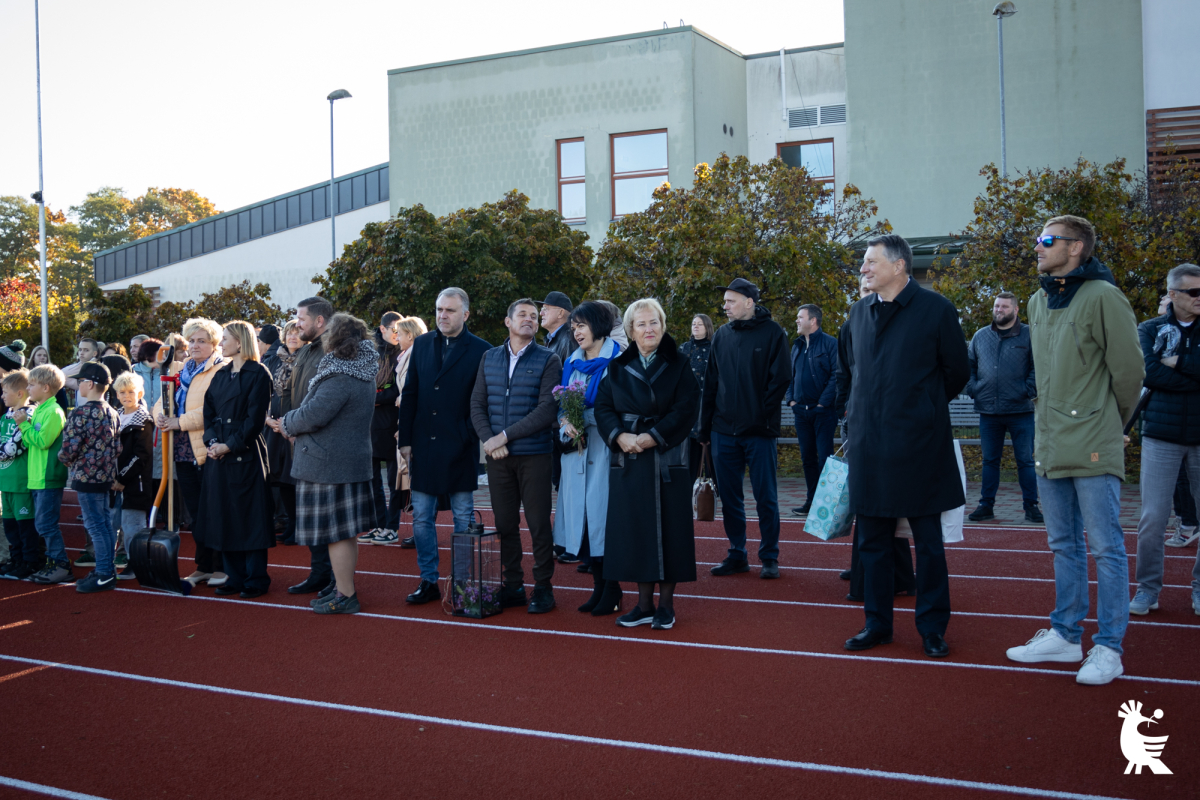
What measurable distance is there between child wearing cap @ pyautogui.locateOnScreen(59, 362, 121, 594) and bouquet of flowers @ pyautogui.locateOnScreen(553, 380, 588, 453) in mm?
3565

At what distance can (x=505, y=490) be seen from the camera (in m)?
6.55

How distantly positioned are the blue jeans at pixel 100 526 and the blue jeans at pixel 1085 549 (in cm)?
653

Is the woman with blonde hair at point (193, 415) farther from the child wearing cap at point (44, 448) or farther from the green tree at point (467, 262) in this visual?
the green tree at point (467, 262)

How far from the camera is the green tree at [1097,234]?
14.4 metres

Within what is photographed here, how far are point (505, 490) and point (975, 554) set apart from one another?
166 inches

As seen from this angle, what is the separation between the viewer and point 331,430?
255 inches

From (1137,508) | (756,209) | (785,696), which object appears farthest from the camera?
(756,209)

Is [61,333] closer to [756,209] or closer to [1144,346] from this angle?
[756,209]

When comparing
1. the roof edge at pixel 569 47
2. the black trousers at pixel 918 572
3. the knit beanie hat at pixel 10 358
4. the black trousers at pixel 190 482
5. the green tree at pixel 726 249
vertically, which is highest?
the roof edge at pixel 569 47

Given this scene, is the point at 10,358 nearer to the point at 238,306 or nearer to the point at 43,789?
the point at 43,789

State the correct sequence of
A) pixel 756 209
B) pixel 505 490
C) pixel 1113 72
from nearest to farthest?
1. pixel 505 490
2. pixel 756 209
3. pixel 1113 72

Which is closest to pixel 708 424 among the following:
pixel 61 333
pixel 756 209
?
pixel 756 209

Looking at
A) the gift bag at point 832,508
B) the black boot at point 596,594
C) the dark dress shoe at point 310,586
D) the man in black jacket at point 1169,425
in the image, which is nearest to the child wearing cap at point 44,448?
the dark dress shoe at point 310,586

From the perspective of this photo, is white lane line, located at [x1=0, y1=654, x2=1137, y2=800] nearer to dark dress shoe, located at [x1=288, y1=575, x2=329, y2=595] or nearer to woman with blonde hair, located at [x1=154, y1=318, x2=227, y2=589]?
dark dress shoe, located at [x1=288, y1=575, x2=329, y2=595]
